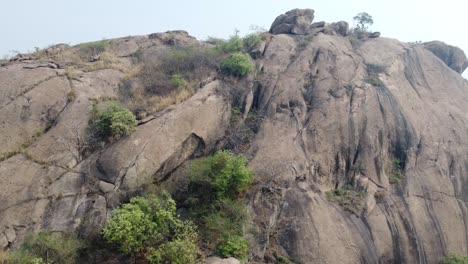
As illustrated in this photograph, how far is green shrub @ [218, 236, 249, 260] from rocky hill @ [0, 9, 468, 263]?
513mm

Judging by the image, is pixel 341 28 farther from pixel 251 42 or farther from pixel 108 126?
pixel 108 126

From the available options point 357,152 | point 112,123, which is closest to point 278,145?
point 357,152

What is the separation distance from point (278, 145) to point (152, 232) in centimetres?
704

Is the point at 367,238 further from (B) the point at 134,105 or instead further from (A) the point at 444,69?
(A) the point at 444,69

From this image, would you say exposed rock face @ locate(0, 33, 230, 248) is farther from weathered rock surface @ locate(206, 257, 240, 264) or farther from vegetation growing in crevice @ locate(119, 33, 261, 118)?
weathered rock surface @ locate(206, 257, 240, 264)

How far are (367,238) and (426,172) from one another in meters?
5.28

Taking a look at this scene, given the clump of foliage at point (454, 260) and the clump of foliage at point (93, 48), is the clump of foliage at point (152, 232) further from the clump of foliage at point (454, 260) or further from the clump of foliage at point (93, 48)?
the clump of foliage at point (93, 48)

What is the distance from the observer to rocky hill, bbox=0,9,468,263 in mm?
15484

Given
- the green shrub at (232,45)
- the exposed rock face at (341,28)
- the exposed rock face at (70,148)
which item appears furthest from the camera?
the exposed rock face at (341,28)

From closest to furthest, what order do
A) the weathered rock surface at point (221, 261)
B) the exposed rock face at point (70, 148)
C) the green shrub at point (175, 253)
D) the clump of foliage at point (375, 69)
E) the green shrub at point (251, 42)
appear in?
the green shrub at point (175, 253)
the weathered rock surface at point (221, 261)
the exposed rock face at point (70, 148)
the clump of foliage at point (375, 69)
the green shrub at point (251, 42)

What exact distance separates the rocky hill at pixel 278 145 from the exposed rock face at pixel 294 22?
2.13 m

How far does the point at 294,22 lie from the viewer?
86.4 ft

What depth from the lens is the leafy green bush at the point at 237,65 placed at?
841 inches

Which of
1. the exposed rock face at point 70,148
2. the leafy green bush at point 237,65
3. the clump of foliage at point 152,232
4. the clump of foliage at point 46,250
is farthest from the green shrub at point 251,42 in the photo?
the clump of foliage at point 46,250
